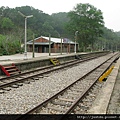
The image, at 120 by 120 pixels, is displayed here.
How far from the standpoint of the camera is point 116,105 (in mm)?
6211

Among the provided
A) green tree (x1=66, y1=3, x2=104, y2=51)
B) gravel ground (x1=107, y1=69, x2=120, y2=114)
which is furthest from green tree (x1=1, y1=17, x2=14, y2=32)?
gravel ground (x1=107, y1=69, x2=120, y2=114)

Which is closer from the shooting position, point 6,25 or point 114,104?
point 114,104

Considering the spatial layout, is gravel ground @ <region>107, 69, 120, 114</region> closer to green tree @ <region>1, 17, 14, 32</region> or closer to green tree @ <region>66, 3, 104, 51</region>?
green tree @ <region>66, 3, 104, 51</region>

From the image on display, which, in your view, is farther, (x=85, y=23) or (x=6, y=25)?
(x=6, y=25)

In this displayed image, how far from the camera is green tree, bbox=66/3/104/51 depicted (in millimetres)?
63031

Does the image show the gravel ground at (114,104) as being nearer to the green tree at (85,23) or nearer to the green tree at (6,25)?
the green tree at (85,23)

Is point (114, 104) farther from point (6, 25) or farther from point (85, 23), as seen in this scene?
point (6, 25)

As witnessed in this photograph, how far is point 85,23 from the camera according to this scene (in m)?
63.1

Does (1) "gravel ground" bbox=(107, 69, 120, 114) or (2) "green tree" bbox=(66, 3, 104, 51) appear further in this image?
(2) "green tree" bbox=(66, 3, 104, 51)

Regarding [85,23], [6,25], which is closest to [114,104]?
[85,23]

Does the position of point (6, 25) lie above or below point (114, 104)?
above

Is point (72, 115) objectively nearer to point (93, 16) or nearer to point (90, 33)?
point (90, 33)

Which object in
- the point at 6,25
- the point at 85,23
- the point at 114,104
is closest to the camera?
the point at 114,104

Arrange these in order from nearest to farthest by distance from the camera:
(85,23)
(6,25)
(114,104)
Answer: (114,104) < (85,23) < (6,25)
